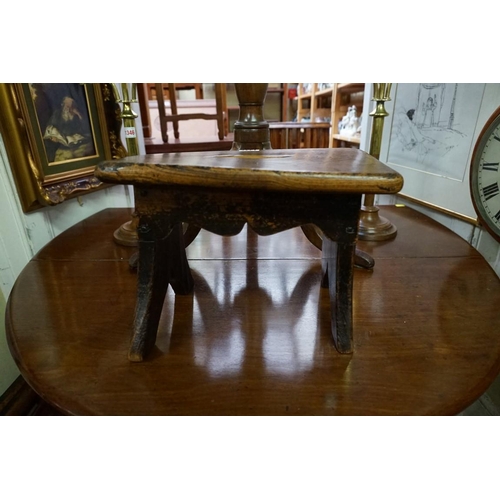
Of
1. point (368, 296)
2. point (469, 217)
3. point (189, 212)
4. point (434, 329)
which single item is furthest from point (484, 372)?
point (469, 217)

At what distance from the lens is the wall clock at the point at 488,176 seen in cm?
83

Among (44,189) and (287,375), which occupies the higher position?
(44,189)

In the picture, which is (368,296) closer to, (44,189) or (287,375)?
(287,375)

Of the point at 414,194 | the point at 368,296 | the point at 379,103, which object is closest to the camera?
the point at 368,296

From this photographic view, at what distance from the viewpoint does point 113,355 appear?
55 cm

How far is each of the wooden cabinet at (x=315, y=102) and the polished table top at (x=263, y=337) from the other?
1.98 m

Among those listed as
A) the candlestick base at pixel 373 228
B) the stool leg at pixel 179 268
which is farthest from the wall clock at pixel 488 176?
the stool leg at pixel 179 268

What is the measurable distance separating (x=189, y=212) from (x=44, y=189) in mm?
703

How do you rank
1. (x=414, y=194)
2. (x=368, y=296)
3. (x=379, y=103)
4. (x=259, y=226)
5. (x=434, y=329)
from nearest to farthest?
(x=259, y=226), (x=434, y=329), (x=368, y=296), (x=379, y=103), (x=414, y=194)

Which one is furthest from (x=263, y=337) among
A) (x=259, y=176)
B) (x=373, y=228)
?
(x=373, y=228)

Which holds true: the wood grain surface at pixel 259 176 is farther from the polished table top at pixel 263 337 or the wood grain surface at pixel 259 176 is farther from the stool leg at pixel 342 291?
the polished table top at pixel 263 337

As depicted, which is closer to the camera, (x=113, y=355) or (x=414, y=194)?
(x=113, y=355)

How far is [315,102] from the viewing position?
282 centimetres

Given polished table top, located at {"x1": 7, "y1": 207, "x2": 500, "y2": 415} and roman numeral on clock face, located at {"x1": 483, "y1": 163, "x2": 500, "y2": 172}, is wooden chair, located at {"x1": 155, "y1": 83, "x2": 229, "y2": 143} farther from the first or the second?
roman numeral on clock face, located at {"x1": 483, "y1": 163, "x2": 500, "y2": 172}
